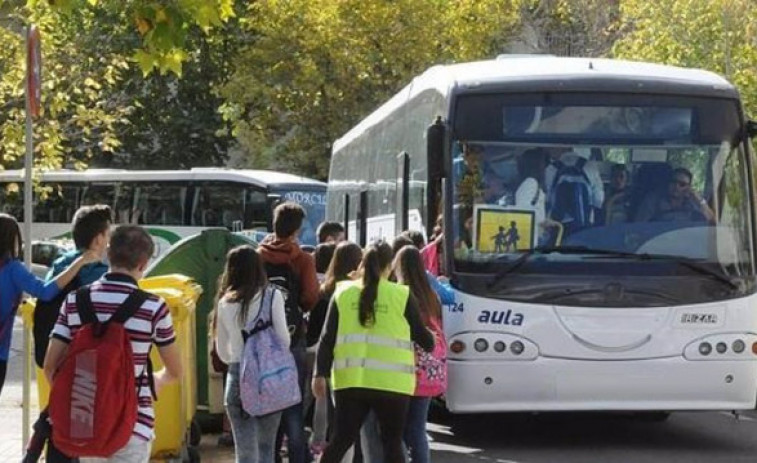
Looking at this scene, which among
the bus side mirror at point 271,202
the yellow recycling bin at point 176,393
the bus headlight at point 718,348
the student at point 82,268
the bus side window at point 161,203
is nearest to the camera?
the student at point 82,268

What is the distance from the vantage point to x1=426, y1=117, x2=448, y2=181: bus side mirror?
1182 centimetres

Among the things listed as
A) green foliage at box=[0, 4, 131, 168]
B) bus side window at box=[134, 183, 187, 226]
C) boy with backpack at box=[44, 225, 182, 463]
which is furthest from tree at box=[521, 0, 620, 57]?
boy with backpack at box=[44, 225, 182, 463]

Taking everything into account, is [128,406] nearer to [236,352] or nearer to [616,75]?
[236,352]

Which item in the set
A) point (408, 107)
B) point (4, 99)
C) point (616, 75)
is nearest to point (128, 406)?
point (616, 75)

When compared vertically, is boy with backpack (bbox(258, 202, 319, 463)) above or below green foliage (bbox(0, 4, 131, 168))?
below

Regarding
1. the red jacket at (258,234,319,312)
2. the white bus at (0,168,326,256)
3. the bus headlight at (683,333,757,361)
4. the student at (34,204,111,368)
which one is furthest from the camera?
the white bus at (0,168,326,256)

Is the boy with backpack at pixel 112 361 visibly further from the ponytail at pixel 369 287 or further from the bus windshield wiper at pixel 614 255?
the bus windshield wiper at pixel 614 255

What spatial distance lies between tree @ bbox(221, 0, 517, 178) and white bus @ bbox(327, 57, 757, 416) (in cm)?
2678

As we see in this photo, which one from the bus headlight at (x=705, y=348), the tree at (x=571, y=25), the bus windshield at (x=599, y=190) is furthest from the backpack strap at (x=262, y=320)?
the tree at (x=571, y=25)

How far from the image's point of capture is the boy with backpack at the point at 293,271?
10016 millimetres

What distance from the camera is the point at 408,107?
15.0m

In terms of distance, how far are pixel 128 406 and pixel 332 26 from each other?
33.1 metres

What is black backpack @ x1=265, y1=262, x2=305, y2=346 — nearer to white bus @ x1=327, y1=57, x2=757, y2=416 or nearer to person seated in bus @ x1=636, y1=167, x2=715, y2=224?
white bus @ x1=327, y1=57, x2=757, y2=416

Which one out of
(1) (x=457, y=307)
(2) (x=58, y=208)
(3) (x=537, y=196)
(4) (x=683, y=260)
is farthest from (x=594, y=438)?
(2) (x=58, y=208)
